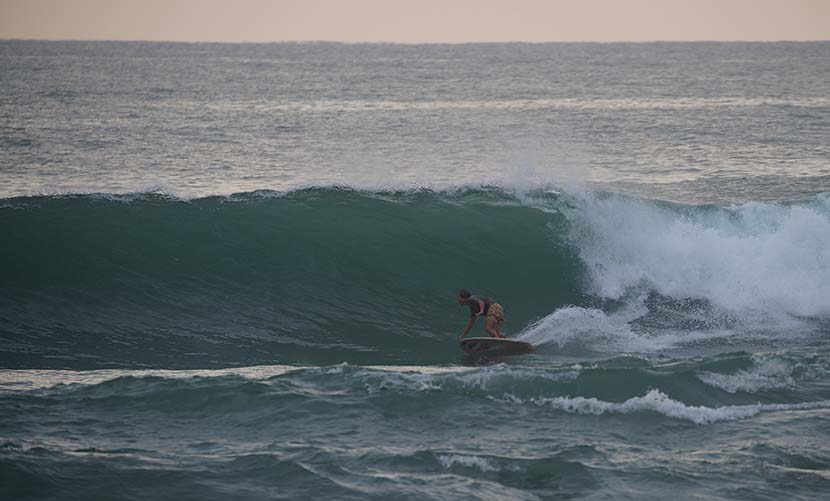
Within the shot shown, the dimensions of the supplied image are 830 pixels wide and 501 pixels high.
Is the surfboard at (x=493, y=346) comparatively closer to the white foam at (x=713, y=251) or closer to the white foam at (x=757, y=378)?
the white foam at (x=757, y=378)

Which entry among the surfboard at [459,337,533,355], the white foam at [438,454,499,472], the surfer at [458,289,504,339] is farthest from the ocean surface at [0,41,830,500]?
the surfer at [458,289,504,339]

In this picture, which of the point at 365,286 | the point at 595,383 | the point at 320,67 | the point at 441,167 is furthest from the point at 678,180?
the point at 320,67

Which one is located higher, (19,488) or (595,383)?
(595,383)

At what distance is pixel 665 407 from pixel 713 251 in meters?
8.11

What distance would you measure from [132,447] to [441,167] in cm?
2079

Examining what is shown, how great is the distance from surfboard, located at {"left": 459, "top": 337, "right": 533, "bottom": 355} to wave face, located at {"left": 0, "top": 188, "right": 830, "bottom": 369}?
637mm

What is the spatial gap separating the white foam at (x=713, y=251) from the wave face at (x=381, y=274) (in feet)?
0.14

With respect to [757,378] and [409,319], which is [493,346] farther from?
[757,378]

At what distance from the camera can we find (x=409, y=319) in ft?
56.8

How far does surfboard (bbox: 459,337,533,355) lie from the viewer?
48.2 feet

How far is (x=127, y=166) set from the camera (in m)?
31.2

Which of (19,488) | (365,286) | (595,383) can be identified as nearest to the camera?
(19,488)

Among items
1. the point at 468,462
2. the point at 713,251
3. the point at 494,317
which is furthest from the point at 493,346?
the point at 713,251

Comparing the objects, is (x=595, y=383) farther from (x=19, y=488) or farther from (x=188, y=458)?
(x=19, y=488)
